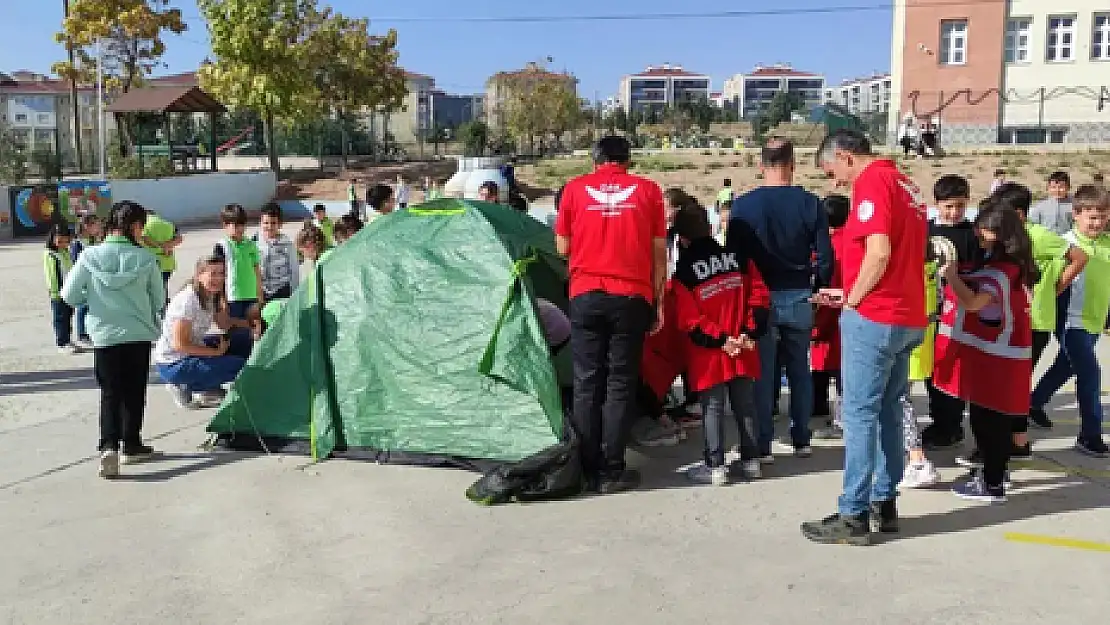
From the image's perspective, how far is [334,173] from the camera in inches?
1454

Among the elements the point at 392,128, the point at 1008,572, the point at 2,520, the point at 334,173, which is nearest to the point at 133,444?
the point at 2,520

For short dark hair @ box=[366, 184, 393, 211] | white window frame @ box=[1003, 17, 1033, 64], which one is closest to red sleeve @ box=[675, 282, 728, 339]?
short dark hair @ box=[366, 184, 393, 211]

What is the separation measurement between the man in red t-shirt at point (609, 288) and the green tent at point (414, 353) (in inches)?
12.8

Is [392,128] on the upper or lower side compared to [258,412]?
upper

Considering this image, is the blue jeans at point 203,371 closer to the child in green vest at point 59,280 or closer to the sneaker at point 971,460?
the child in green vest at point 59,280

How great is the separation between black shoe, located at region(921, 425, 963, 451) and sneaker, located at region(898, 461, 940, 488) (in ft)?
2.58

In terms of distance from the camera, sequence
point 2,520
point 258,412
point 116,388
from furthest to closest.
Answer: point 258,412 < point 116,388 < point 2,520

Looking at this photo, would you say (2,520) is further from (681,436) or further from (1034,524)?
(1034,524)

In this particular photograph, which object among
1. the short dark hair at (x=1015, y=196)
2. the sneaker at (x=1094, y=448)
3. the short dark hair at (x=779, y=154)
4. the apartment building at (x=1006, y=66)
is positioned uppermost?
the apartment building at (x=1006, y=66)

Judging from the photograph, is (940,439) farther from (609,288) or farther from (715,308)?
(609,288)

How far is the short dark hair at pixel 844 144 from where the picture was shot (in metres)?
4.55

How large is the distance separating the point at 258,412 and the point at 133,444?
0.78 m

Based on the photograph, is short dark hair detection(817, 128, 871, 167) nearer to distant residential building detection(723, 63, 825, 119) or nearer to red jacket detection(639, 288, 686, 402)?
red jacket detection(639, 288, 686, 402)

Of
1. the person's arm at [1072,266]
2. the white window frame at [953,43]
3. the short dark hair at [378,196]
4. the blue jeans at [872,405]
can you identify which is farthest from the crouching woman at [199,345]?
the white window frame at [953,43]
